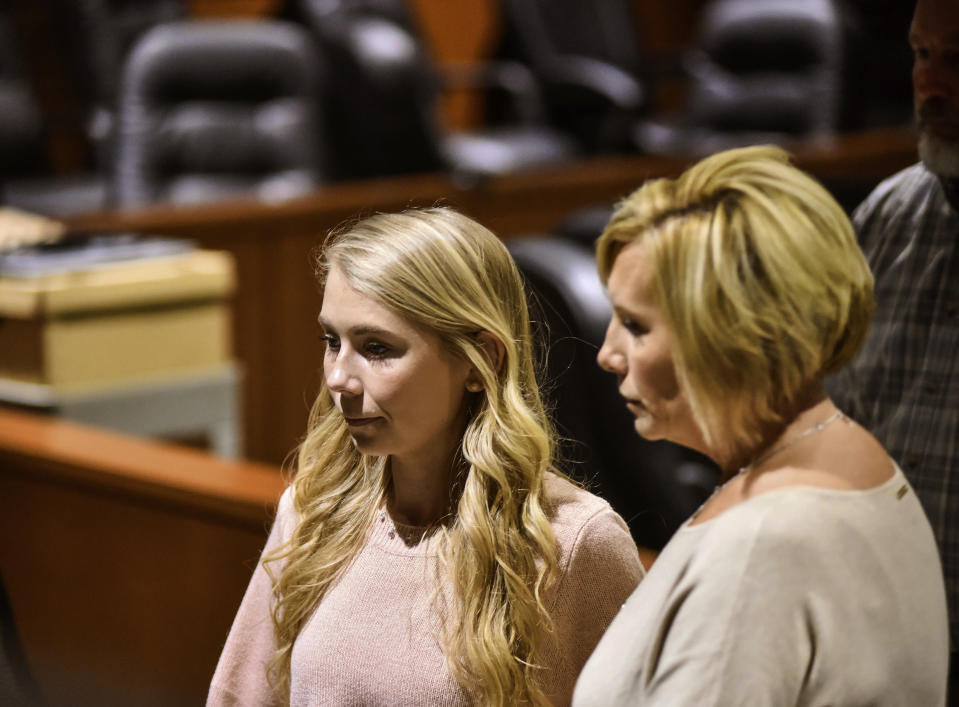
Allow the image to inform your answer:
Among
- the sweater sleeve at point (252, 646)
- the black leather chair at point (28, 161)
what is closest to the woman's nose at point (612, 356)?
the sweater sleeve at point (252, 646)

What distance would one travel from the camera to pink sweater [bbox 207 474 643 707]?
2.69 feet

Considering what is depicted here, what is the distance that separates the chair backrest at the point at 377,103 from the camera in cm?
443

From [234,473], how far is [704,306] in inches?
44.0

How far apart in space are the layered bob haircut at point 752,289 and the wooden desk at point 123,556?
51 cm

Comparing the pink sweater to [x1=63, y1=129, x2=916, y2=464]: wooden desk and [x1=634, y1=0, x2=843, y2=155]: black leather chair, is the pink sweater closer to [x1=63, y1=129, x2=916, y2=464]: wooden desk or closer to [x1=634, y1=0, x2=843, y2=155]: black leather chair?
[x1=63, y1=129, x2=916, y2=464]: wooden desk

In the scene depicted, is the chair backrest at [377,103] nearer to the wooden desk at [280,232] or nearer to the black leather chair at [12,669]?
the wooden desk at [280,232]

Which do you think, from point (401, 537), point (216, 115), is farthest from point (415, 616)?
point (216, 115)

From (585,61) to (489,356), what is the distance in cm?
531

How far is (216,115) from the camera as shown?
418cm

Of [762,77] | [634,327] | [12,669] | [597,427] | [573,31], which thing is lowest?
[762,77]

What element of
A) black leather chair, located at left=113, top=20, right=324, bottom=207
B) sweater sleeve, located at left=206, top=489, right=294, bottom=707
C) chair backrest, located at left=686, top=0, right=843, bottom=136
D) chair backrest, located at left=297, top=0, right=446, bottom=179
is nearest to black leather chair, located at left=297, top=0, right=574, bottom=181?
chair backrest, located at left=297, top=0, right=446, bottom=179

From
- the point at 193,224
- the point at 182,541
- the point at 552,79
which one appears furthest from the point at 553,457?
the point at 552,79

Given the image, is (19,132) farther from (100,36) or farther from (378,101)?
(378,101)

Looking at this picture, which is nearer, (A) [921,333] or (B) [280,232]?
(A) [921,333]
